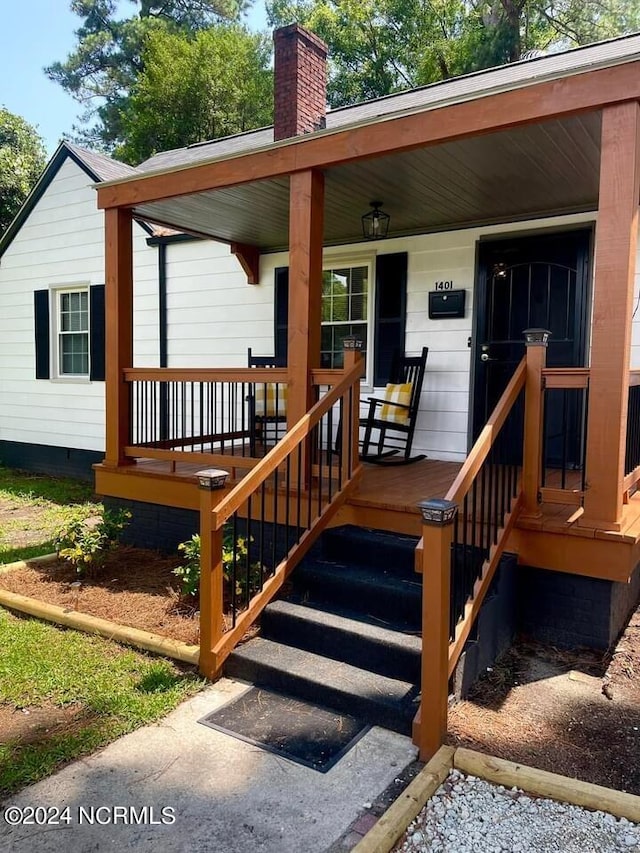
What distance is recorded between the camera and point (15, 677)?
2.87 m

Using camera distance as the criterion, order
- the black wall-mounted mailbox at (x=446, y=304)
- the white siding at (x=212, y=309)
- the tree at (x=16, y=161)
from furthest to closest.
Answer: the tree at (x=16, y=161) → the white siding at (x=212, y=309) → the black wall-mounted mailbox at (x=446, y=304)

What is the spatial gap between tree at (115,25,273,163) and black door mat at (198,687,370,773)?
18852 millimetres

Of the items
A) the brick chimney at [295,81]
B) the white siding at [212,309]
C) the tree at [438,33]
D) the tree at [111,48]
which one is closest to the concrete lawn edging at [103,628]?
the white siding at [212,309]

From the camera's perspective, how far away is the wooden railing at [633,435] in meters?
3.37

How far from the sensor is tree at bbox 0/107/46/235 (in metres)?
13.1

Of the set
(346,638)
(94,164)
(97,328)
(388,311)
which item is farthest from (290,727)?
(94,164)

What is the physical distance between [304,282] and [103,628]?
230cm

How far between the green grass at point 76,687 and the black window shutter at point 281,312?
12.2 ft

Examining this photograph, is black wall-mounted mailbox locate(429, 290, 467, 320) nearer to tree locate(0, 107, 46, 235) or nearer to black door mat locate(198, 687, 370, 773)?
black door mat locate(198, 687, 370, 773)

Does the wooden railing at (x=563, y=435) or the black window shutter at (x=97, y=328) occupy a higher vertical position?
the black window shutter at (x=97, y=328)

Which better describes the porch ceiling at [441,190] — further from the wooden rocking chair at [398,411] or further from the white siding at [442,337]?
the wooden rocking chair at [398,411]

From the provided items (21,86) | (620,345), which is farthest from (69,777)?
(21,86)

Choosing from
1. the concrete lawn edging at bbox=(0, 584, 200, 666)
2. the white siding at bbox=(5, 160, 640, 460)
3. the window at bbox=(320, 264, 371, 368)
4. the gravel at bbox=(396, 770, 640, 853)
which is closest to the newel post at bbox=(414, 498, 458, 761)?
the gravel at bbox=(396, 770, 640, 853)

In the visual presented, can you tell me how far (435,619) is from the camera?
2.31m
